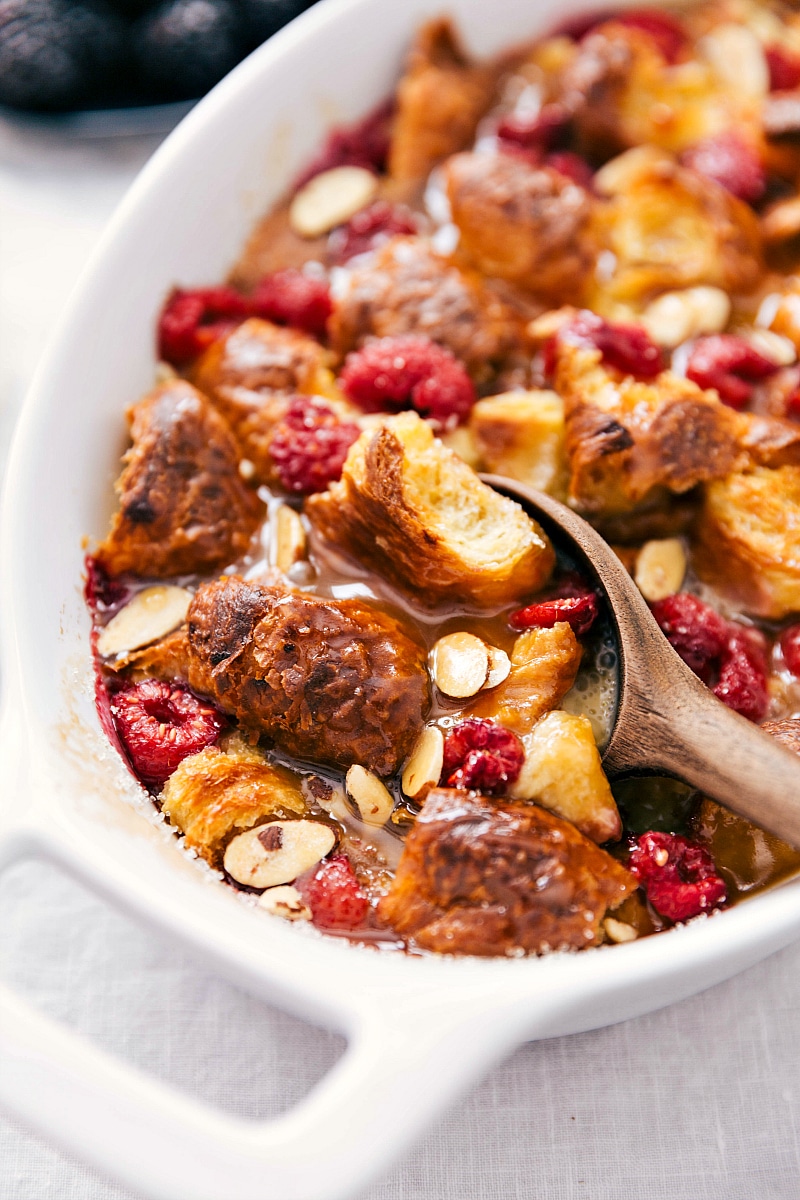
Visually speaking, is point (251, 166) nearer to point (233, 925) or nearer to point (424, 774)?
point (424, 774)

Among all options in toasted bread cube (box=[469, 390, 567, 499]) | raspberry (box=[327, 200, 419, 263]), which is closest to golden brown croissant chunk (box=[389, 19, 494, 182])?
raspberry (box=[327, 200, 419, 263])

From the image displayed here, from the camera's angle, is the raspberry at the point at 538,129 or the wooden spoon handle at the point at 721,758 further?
the raspberry at the point at 538,129

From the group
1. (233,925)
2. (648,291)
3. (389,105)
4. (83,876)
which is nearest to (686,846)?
(233,925)

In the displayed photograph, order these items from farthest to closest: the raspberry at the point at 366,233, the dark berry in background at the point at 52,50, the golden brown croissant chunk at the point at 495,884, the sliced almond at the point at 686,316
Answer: the dark berry in background at the point at 52,50 < the raspberry at the point at 366,233 < the sliced almond at the point at 686,316 < the golden brown croissant chunk at the point at 495,884

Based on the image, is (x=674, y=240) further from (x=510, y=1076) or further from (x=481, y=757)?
(x=510, y=1076)

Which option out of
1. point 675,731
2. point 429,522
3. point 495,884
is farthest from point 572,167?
point 495,884

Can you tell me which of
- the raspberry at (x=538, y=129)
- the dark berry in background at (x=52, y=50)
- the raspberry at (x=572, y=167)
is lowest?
the raspberry at (x=572, y=167)

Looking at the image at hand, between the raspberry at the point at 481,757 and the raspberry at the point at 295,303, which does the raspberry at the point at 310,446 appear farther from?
the raspberry at the point at 481,757

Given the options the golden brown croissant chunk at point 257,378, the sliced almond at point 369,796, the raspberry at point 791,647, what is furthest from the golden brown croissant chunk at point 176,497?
the raspberry at point 791,647
